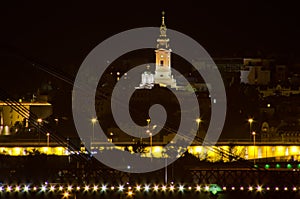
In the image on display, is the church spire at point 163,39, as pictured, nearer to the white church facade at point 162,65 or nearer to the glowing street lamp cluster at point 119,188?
the white church facade at point 162,65

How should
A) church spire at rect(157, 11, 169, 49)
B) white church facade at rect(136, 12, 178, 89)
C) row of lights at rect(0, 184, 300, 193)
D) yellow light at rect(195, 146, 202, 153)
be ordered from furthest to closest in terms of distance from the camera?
1. church spire at rect(157, 11, 169, 49)
2. white church facade at rect(136, 12, 178, 89)
3. yellow light at rect(195, 146, 202, 153)
4. row of lights at rect(0, 184, 300, 193)

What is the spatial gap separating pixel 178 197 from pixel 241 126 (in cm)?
1232

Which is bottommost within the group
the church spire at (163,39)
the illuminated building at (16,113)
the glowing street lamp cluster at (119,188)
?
the glowing street lamp cluster at (119,188)

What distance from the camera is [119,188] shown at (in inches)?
416

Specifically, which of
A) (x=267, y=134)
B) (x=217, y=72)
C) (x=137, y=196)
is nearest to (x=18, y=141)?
(x=267, y=134)

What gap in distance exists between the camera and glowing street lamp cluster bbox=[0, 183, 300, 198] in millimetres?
10414

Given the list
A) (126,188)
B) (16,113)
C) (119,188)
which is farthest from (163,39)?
(119,188)

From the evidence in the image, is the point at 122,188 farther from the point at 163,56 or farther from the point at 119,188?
the point at 163,56

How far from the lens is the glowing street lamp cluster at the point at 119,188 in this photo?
1041cm

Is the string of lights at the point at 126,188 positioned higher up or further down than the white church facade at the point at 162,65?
further down

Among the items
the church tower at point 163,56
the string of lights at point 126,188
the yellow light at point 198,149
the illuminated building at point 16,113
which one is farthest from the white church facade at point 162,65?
the string of lights at point 126,188

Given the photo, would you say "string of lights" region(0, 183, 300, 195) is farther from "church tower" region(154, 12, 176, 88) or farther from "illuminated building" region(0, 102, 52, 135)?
"church tower" region(154, 12, 176, 88)

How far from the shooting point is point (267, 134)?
21.1 meters

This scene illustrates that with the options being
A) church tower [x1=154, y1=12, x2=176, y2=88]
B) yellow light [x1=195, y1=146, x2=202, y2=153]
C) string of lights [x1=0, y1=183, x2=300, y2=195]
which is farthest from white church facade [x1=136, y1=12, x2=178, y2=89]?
string of lights [x1=0, y1=183, x2=300, y2=195]
